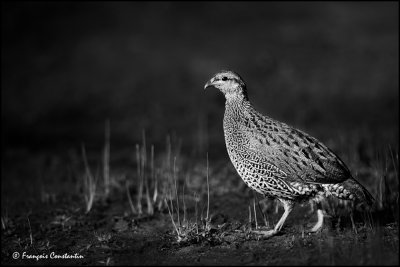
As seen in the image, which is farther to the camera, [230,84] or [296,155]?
[230,84]

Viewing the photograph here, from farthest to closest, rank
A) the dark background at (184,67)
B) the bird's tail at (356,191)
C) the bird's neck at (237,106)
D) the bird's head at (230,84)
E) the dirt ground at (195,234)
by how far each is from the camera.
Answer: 1. the dark background at (184,67)
2. the bird's head at (230,84)
3. the bird's neck at (237,106)
4. the bird's tail at (356,191)
5. the dirt ground at (195,234)

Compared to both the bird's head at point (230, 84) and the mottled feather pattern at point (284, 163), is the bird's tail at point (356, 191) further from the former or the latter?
the bird's head at point (230, 84)

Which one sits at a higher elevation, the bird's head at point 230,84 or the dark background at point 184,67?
the dark background at point 184,67

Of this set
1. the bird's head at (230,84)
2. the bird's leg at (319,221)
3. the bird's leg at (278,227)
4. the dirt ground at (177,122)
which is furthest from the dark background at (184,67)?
the bird's leg at (278,227)

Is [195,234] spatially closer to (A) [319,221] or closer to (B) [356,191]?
(A) [319,221]

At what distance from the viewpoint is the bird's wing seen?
235 inches

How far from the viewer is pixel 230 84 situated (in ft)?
22.7

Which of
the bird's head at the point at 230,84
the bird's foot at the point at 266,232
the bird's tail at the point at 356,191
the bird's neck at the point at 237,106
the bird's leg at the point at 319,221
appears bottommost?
the bird's foot at the point at 266,232

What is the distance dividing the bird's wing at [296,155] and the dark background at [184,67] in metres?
4.11

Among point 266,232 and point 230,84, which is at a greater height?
point 230,84

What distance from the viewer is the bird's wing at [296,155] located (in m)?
5.98

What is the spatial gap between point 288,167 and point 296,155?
17 centimetres

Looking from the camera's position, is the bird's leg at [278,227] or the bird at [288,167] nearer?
the bird at [288,167]

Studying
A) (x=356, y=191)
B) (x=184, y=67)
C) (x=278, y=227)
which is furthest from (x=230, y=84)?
(x=184, y=67)
